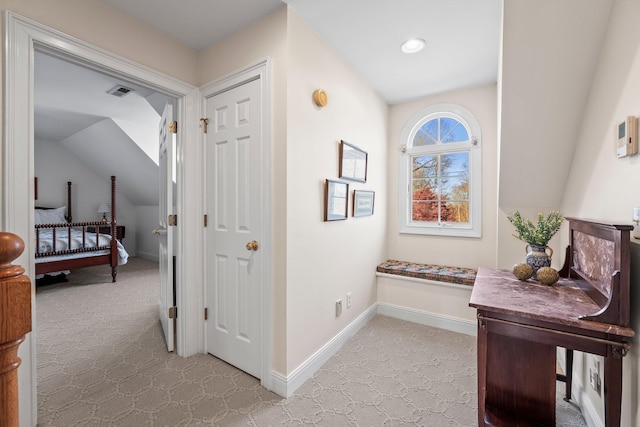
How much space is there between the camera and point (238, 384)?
6.28 feet

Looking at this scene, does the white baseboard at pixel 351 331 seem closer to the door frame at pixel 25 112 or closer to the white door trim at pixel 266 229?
the white door trim at pixel 266 229

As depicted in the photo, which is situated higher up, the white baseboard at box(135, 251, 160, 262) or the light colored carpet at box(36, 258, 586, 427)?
the white baseboard at box(135, 251, 160, 262)

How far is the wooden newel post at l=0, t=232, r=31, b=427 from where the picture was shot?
47 cm

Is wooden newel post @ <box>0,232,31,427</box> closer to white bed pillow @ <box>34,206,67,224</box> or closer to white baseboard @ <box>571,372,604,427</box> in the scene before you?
white baseboard @ <box>571,372,604,427</box>

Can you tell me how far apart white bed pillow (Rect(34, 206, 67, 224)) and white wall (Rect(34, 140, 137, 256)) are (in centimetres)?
29

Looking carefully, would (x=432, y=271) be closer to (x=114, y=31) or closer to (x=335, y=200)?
(x=335, y=200)

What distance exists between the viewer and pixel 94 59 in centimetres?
166

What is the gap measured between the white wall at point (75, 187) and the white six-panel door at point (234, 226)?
18.2 feet

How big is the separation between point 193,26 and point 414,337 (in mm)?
3051

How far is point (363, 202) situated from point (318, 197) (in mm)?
787

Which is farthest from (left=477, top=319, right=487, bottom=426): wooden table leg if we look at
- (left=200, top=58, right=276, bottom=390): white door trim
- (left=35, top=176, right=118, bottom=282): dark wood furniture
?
(left=35, top=176, right=118, bottom=282): dark wood furniture

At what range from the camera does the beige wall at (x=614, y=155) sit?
1.18 meters

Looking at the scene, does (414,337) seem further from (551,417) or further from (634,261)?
(634,261)

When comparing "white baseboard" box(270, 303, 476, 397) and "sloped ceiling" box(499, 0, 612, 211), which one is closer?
"sloped ceiling" box(499, 0, 612, 211)
